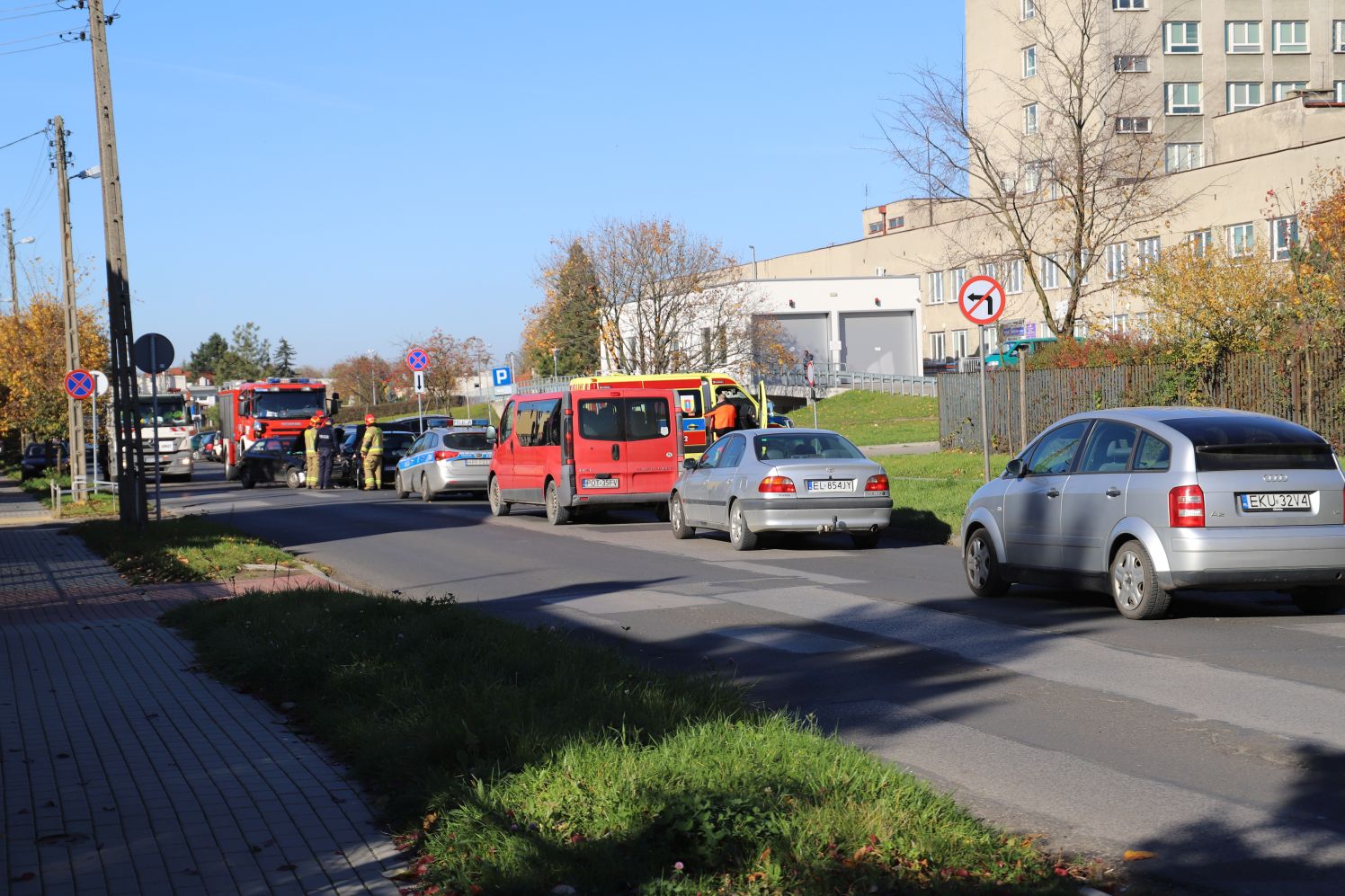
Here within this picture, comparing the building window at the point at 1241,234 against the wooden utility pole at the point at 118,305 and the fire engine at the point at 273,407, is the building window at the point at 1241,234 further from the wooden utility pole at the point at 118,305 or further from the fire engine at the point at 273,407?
the wooden utility pole at the point at 118,305

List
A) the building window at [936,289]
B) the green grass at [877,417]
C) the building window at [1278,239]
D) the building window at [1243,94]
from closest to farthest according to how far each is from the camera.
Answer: the green grass at [877,417]
the building window at [1278,239]
the building window at [1243,94]
the building window at [936,289]

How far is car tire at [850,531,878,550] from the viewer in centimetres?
1809

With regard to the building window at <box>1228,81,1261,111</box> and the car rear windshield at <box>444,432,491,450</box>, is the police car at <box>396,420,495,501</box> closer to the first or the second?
the car rear windshield at <box>444,432,491,450</box>

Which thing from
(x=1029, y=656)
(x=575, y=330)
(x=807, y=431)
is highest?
(x=575, y=330)

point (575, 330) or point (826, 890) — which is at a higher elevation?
point (575, 330)

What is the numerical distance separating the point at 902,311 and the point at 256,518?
61607 millimetres

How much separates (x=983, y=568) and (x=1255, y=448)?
112 inches

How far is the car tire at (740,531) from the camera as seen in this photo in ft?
59.3

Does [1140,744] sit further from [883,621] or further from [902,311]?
[902,311]

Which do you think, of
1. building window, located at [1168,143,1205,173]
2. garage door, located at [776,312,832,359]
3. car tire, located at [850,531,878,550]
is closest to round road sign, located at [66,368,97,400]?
car tire, located at [850,531,878,550]

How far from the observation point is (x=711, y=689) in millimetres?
7492

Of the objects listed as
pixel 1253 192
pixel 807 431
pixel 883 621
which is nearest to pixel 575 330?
pixel 1253 192

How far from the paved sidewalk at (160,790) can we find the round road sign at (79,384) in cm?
2147

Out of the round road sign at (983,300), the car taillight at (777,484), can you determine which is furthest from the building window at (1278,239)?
the car taillight at (777,484)
